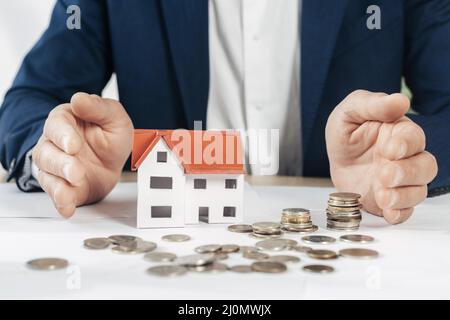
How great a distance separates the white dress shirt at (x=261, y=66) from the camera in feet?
4.81

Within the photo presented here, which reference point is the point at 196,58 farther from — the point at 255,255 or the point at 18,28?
the point at 18,28

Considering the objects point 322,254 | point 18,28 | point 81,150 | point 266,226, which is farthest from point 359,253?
point 18,28

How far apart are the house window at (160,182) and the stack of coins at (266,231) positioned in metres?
0.14

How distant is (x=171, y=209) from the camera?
871 mm

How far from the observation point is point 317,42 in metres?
1.35

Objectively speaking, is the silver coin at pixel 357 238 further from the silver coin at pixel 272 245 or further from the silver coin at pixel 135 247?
the silver coin at pixel 135 247

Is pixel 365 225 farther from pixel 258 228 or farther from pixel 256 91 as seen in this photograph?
pixel 256 91

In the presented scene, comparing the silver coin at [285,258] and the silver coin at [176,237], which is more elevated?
the silver coin at [176,237]

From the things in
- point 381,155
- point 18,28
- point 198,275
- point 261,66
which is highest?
point 18,28

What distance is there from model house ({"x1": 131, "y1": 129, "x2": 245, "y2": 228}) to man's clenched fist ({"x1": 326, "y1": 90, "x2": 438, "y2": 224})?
0.20 meters

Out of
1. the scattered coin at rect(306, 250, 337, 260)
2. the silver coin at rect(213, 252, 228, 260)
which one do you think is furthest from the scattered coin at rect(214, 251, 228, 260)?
the scattered coin at rect(306, 250, 337, 260)

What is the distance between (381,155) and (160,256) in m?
0.41

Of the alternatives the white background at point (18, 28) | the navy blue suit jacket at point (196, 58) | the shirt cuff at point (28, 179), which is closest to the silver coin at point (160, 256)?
the shirt cuff at point (28, 179)

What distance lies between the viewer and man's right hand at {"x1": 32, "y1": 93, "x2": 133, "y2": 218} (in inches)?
34.2
